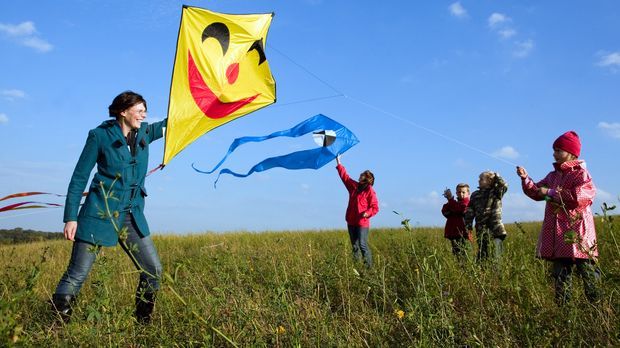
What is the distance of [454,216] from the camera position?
308 inches

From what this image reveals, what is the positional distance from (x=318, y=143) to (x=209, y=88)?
2.42 m

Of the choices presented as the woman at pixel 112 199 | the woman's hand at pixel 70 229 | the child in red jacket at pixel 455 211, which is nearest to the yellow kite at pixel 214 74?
the woman at pixel 112 199

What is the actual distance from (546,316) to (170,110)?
368cm

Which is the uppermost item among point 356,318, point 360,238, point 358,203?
point 358,203

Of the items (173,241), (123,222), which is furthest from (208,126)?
(173,241)

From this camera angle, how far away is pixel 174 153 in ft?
16.3

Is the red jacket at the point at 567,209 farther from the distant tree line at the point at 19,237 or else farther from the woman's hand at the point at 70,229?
the distant tree line at the point at 19,237

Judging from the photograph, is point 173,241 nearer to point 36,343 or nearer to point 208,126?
point 208,126

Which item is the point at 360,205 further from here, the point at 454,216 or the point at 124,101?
the point at 124,101

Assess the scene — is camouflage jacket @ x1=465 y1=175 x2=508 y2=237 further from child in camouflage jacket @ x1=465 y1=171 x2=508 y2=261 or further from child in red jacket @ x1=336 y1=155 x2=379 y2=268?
child in red jacket @ x1=336 y1=155 x2=379 y2=268

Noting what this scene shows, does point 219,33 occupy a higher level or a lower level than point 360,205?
higher

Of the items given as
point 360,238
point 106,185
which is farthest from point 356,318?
point 360,238

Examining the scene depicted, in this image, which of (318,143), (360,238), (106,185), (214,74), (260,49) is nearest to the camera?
(106,185)

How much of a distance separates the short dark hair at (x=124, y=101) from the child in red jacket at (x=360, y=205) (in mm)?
4265
